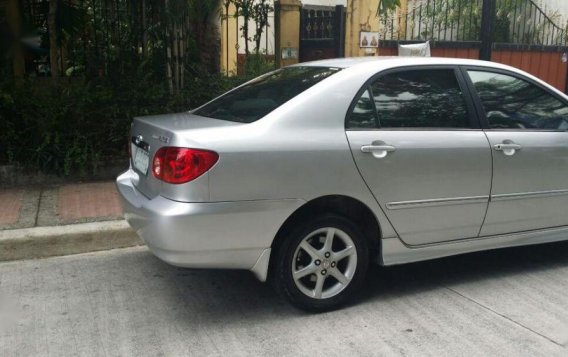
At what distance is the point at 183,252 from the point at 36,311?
1248 mm

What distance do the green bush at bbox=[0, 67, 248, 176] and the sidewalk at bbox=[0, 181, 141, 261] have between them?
46 cm

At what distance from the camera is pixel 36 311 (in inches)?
150

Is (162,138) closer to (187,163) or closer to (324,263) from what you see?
(187,163)

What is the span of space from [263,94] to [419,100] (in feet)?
→ 3.51

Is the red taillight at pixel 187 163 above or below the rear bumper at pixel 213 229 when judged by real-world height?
above

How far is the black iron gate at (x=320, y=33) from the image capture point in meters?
8.45

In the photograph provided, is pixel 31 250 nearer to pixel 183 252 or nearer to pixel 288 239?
pixel 183 252

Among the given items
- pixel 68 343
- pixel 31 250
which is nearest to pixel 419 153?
pixel 68 343

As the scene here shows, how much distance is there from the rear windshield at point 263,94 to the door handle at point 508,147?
1.25 metres

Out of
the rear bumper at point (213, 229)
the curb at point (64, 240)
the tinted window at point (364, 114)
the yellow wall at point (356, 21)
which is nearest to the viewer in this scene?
the rear bumper at point (213, 229)

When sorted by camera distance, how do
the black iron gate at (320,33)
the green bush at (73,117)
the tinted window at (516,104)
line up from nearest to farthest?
1. the tinted window at (516,104)
2. the green bush at (73,117)
3. the black iron gate at (320,33)

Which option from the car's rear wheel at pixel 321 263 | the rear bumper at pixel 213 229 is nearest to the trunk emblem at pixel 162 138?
the rear bumper at pixel 213 229

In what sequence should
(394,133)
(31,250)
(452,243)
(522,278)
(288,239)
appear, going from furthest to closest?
(31,250)
(522,278)
(452,243)
(394,133)
(288,239)

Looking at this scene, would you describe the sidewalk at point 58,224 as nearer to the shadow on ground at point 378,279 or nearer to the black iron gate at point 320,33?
the shadow on ground at point 378,279
